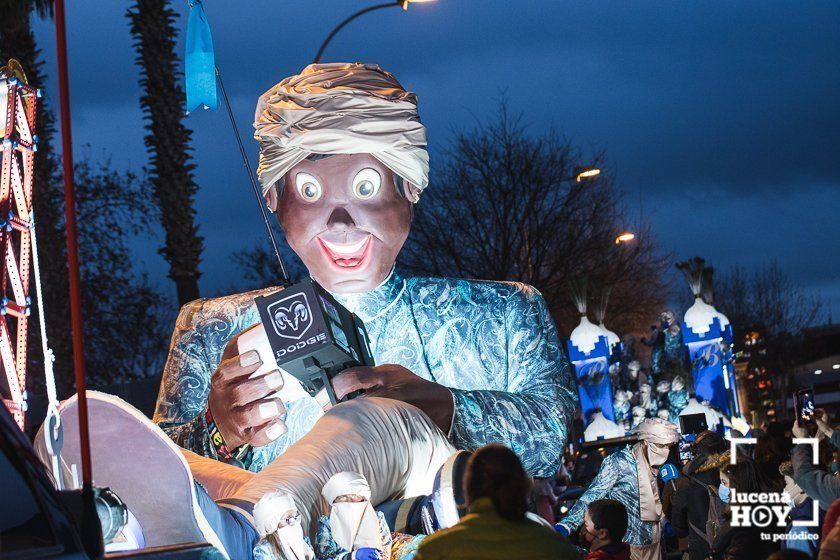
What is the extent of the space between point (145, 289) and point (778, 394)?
40093 mm

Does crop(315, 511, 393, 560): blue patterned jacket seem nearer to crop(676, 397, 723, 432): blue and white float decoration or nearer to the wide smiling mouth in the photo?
the wide smiling mouth

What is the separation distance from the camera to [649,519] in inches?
361

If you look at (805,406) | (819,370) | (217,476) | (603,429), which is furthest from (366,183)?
(819,370)

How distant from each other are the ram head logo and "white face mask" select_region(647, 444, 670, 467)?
421 centimetres

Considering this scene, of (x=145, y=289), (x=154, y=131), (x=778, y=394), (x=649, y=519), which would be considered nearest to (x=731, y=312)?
(x=778, y=394)

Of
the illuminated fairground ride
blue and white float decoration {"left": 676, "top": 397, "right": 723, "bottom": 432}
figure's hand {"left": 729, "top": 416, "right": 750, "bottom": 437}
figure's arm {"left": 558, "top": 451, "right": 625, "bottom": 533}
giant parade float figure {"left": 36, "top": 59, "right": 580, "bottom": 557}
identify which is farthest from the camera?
figure's hand {"left": 729, "top": 416, "right": 750, "bottom": 437}

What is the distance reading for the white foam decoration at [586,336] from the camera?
2334 cm

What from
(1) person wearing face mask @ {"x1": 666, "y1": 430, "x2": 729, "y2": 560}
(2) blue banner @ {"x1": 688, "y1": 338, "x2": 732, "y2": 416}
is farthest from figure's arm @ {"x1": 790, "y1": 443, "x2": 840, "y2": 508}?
Answer: (2) blue banner @ {"x1": 688, "y1": 338, "x2": 732, "y2": 416}

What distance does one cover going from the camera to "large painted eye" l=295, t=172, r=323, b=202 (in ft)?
23.6

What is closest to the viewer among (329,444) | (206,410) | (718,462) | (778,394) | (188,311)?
(329,444)

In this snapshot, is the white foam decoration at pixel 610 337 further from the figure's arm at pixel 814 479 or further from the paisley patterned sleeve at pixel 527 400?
the figure's arm at pixel 814 479

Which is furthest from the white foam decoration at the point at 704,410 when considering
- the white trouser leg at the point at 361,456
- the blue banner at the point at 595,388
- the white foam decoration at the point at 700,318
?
the white trouser leg at the point at 361,456

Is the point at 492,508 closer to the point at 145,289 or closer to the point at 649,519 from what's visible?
the point at 649,519

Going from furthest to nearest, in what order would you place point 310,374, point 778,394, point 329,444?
1. point 778,394
2. point 310,374
3. point 329,444
